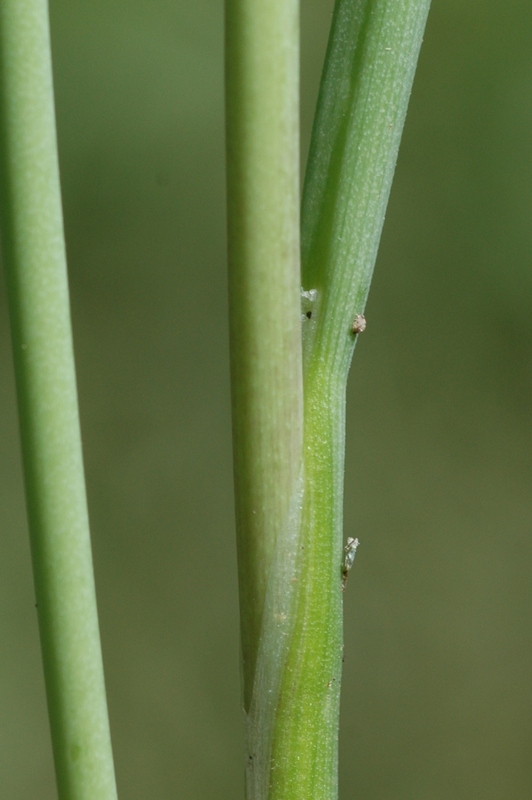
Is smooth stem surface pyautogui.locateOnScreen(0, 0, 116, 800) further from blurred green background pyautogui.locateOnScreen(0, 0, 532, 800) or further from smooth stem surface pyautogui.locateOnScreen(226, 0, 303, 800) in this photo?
blurred green background pyautogui.locateOnScreen(0, 0, 532, 800)

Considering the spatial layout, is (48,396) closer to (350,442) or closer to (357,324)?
(357,324)

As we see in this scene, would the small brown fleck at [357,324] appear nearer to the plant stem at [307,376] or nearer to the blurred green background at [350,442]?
the plant stem at [307,376]

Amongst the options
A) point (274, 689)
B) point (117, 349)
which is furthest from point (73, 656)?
point (117, 349)

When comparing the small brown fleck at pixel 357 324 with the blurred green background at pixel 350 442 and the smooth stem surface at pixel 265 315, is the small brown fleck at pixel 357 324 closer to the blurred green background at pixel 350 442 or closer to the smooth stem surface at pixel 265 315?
the smooth stem surface at pixel 265 315

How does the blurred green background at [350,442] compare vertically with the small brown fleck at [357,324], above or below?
below

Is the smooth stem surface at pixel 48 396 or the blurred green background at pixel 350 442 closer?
the smooth stem surface at pixel 48 396

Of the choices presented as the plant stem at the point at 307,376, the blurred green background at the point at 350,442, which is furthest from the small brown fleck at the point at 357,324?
the blurred green background at the point at 350,442

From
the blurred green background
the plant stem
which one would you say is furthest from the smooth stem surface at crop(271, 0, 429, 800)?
the blurred green background
